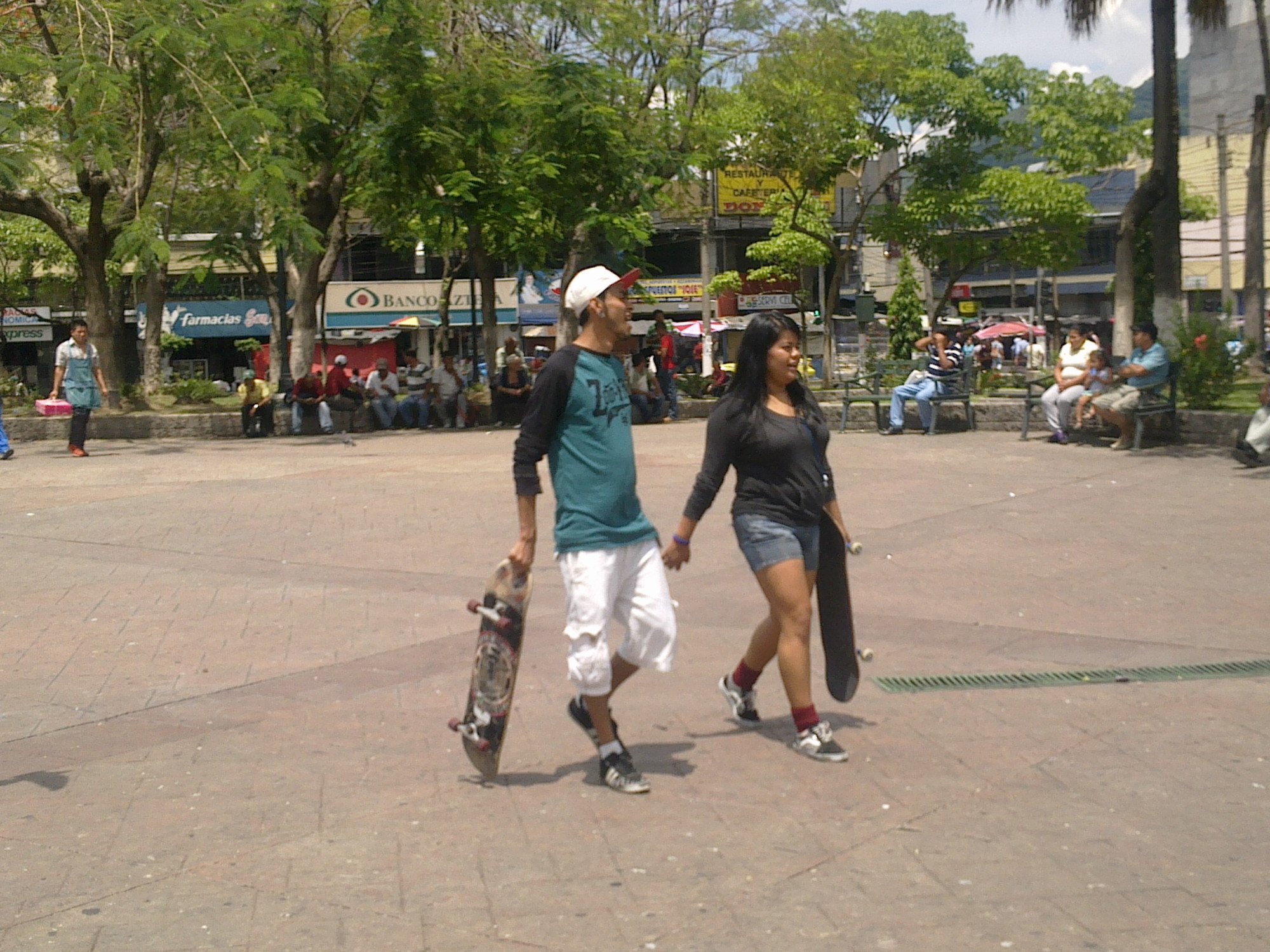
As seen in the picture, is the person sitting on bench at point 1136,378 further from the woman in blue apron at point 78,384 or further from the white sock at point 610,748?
the woman in blue apron at point 78,384

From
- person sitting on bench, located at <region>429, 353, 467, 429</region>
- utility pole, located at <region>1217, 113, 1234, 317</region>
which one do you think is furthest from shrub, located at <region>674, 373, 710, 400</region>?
utility pole, located at <region>1217, 113, 1234, 317</region>

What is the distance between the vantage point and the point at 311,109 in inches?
738

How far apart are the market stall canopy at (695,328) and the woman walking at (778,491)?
44.5 m

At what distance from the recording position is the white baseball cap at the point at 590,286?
4895 mm

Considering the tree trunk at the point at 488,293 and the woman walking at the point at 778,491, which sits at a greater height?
the tree trunk at the point at 488,293

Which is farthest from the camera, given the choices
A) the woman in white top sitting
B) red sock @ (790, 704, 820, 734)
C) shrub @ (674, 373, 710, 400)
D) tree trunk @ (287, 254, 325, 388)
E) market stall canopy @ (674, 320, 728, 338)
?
market stall canopy @ (674, 320, 728, 338)

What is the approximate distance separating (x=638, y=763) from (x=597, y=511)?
3.56 ft

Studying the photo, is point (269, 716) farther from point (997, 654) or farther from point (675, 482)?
point (675, 482)

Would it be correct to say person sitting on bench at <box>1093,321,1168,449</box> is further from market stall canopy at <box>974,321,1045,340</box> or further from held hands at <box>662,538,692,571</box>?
market stall canopy at <box>974,321,1045,340</box>

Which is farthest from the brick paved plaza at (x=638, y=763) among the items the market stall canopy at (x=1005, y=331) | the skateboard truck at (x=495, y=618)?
the market stall canopy at (x=1005, y=331)

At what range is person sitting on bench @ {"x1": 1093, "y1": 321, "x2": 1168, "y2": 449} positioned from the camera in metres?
14.2

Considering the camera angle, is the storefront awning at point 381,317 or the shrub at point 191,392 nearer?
the shrub at point 191,392

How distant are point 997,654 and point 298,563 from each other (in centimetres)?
488

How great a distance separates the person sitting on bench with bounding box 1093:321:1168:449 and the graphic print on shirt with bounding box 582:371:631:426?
10.5 m
